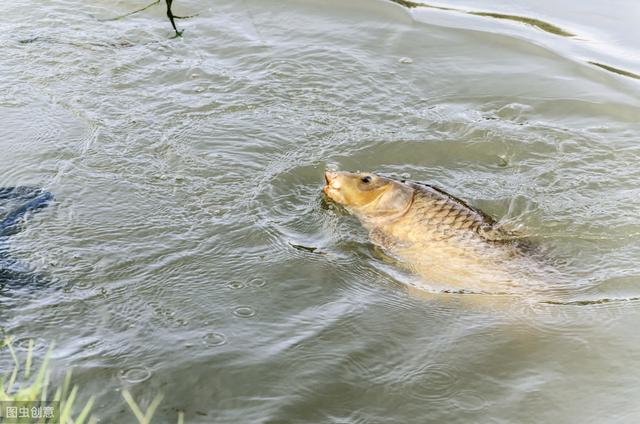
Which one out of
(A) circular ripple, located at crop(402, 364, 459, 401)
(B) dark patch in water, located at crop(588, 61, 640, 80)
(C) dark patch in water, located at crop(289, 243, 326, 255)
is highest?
(B) dark patch in water, located at crop(588, 61, 640, 80)

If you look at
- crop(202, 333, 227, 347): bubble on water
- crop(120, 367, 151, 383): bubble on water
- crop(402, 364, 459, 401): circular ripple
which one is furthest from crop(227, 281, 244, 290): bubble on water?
crop(402, 364, 459, 401): circular ripple

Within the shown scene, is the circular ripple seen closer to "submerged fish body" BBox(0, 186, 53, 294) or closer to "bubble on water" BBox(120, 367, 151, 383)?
"bubble on water" BBox(120, 367, 151, 383)

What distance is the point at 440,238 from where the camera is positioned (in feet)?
14.5

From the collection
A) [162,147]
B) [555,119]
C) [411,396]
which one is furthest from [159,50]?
[411,396]

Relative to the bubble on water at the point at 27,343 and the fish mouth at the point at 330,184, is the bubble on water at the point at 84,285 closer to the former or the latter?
the bubble on water at the point at 27,343

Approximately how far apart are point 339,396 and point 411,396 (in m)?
0.32

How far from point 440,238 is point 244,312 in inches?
44.4

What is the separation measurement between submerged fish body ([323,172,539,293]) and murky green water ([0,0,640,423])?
0.41 ft

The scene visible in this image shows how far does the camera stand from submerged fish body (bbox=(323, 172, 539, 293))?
14.2ft

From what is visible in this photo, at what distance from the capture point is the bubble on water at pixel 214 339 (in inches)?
152

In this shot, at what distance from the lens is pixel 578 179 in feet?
17.6

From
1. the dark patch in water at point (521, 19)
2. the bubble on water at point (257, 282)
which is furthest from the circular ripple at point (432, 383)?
the dark patch in water at point (521, 19)

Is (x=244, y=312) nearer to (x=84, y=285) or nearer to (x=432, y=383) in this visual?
(x=84, y=285)

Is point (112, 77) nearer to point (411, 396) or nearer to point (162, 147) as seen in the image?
point (162, 147)
